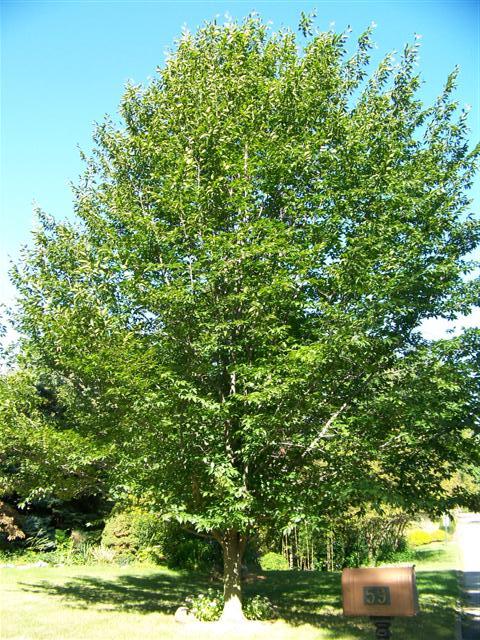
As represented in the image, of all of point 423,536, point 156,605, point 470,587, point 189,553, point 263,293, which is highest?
point 263,293

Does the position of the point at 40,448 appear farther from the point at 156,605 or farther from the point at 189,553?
the point at 189,553

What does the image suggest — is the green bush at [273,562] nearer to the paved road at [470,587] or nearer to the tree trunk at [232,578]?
the paved road at [470,587]

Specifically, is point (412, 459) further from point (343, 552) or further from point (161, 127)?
point (343, 552)

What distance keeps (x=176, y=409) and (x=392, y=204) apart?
229 inches

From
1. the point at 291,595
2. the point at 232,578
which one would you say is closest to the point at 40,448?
the point at 232,578

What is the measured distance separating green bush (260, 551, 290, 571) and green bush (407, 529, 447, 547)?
1109cm

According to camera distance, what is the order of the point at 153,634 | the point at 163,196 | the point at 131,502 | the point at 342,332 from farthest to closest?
the point at 131,502
the point at 163,196
the point at 153,634
the point at 342,332

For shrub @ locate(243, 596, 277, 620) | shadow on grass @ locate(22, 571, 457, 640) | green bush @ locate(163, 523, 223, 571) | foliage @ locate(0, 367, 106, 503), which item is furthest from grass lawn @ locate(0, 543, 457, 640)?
foliage @ locate(0, 367, 106, 503)

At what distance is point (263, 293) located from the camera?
34.2ft

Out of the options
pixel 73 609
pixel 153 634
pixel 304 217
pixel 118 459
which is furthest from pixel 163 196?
pixel 73 609

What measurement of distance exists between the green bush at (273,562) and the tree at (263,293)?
11.0m

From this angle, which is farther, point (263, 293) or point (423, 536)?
point (423, 536)

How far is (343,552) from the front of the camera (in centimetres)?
2302

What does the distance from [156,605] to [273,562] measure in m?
9.66
